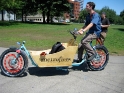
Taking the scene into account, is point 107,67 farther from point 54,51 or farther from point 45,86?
point 45,86

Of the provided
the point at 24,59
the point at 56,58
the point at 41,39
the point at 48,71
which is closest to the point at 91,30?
the point at 56,58

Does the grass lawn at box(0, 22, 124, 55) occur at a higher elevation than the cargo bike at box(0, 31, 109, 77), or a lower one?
lower

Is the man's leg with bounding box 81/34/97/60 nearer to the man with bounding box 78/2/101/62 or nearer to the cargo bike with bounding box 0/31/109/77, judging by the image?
the man with bounding box 78/2/101/62

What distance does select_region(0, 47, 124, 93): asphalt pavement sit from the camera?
14.9 ft

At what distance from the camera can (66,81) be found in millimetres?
5113

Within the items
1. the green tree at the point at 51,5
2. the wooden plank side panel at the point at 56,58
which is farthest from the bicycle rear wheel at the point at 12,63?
the green tree at the point at 51,5

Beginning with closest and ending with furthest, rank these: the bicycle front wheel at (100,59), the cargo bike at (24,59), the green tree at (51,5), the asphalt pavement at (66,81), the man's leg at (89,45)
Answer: the asphalt pavement at (66,81) < the cargo bike at (24,59) < the man's leg at (89,45) < the bicycle front wheel at (100,59) < the green tree at (51,5)

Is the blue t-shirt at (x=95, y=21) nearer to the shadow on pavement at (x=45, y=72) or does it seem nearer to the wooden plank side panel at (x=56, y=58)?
the wooden plank side panel at (x=56, y=58)

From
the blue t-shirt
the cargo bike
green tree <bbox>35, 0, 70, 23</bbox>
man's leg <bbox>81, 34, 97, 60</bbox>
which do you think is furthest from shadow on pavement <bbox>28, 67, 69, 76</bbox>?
green tree <bbox>35, 0, 70, 23</bbox>

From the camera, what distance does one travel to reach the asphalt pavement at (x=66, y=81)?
453cm

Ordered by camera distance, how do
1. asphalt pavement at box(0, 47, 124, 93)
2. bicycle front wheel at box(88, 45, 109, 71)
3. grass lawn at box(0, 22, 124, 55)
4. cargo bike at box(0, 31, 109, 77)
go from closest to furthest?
asphalt pavement at box(0, 47, 124, 93), cargo bike at box(0, 31, 109, 77), bicycle front wheel at box(88, 45, 109, 71), grass lawn at box(0, 22, 124, 55)

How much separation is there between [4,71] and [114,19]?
122 metres

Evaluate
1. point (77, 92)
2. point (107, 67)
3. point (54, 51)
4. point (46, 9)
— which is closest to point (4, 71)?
point (54, 51)

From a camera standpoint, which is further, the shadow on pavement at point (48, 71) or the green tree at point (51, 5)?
the green tree at point (51, 5)
